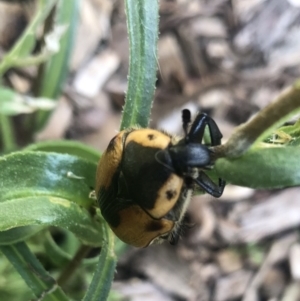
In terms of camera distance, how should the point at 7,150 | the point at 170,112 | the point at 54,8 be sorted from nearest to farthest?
the point at 54,8 → the point at 7,150 → the point at 170,112

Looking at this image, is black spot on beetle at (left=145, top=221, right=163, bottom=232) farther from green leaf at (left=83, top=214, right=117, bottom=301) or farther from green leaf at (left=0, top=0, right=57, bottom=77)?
green leaf at (left=0, top=0, right=57, bottom=77)

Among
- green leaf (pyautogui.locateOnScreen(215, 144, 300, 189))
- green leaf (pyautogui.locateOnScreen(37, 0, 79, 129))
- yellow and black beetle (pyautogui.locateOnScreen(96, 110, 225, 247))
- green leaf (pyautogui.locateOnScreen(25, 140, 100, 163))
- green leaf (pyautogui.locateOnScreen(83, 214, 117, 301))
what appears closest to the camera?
green leaf (pyautogui.locateOnScreen(215, 144, 300, 189))

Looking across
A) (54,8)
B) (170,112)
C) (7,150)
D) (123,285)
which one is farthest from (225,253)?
(54,8)

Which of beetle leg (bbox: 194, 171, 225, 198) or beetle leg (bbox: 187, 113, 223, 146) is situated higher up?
beetle leg (bbox: 187, 113, 223, 146)

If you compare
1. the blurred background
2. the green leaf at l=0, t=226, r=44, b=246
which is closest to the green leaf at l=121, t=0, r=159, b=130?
the green leaf at l=0, t=226, r=44, b=246

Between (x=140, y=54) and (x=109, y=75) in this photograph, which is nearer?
(x=140, y=54)

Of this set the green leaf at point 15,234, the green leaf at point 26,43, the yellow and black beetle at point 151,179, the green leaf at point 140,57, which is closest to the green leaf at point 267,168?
the yellow and black beetle at point 151,179

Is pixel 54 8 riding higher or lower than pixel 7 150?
higher

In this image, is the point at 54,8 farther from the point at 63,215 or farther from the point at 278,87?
the point at 278,87
